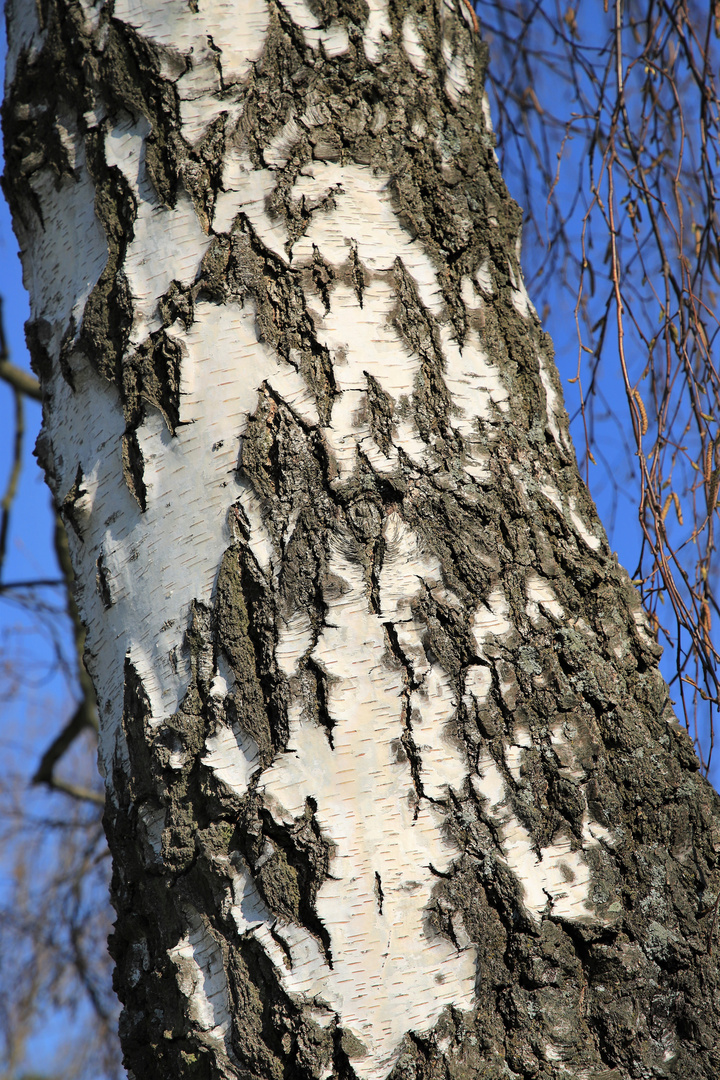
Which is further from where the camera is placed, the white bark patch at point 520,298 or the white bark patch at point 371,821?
the white bark patch at point 520,298

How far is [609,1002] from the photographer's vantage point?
78cm

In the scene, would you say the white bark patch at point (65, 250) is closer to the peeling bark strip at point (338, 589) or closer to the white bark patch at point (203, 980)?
the peeling bark strip at point (338, 589)

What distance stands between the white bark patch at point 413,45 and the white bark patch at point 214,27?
20 centimetres

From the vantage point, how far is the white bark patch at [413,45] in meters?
1.06

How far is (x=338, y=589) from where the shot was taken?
33.4 inches

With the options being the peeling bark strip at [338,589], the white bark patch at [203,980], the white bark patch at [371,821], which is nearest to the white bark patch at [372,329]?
the peeling bark strip at [338,589]

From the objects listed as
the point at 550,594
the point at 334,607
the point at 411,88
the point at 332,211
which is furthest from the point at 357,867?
the point at 411,88

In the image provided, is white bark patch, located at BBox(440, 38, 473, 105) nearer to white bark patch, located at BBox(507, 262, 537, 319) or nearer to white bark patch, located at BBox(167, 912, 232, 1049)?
white bark patch, located at BBox(507, 262, 537, 319)

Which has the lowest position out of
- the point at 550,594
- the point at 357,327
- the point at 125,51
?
the point at 550,594

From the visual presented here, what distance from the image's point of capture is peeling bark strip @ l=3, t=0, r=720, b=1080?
782 millimetres

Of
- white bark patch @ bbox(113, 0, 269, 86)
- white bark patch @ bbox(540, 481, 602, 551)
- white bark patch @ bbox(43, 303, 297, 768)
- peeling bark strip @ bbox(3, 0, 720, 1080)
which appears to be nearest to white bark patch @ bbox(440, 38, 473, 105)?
peeling bark strip @ bbox(3, 0, 720, 1080)

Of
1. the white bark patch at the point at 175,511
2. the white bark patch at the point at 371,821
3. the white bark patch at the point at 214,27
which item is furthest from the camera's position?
the white bark patch at the point at 214,27

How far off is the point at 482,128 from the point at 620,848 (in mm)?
1004

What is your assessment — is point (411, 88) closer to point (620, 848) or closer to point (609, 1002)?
point (620, 848)
